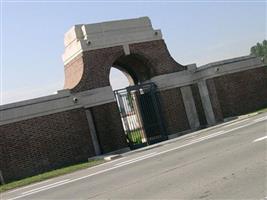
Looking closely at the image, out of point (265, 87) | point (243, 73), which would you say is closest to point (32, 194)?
point (243, 73)

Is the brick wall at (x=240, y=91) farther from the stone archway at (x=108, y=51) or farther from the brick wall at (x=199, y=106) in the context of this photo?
the stone archway at (x=108, y=51)

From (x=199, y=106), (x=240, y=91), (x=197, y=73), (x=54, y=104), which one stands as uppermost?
(x=197, y=73)

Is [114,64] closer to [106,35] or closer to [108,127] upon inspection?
[106,35]

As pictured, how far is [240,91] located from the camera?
27531mm

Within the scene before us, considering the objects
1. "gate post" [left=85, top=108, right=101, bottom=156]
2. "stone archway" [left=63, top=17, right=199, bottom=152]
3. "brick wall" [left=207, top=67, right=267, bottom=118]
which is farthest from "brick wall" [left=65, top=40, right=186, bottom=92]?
"brick wall" [left=207, top=67, right=267, bottom=118]

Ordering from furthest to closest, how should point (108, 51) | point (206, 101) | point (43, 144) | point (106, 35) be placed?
point (206, 101) < point (106, 35) < point (108, 51) < point (43, 144)

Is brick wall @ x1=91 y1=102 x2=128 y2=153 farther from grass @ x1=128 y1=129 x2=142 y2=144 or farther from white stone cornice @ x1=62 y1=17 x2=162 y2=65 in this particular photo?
white stone cornice @ x1=62 y1=17 x2=162 y2=65

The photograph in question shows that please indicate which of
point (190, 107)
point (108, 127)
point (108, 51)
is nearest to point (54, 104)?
point (108, 127)

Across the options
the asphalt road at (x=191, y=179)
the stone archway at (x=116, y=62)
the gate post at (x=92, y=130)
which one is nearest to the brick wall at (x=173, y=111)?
the stone archway at (x=116, y=62)

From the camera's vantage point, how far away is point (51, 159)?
68.4ft

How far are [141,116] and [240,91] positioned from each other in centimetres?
673

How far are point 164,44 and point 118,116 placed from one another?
18.0 ft

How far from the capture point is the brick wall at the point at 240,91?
1042 inches

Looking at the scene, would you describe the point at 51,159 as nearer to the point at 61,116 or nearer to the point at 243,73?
the point at 61,116
